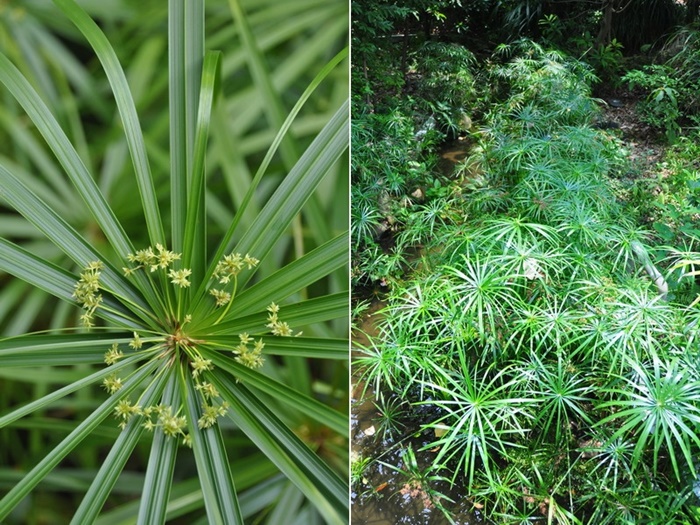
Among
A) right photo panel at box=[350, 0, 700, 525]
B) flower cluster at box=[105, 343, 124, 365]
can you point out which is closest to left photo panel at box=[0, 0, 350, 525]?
flower cluster at box=[105, 343, 124, 365]

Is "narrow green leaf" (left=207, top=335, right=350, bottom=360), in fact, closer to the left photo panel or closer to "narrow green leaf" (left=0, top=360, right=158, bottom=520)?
the left photo panel

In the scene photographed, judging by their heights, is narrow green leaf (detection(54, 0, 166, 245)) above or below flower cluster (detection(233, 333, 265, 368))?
above

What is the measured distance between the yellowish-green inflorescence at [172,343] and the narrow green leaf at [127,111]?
0.15 feet

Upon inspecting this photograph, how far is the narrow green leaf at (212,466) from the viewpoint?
2.68ft

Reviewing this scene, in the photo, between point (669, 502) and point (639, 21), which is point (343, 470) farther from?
point (639, 21)

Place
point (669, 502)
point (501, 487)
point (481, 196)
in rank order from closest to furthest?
point (669, 502), point (501, 487), point (481, 196)

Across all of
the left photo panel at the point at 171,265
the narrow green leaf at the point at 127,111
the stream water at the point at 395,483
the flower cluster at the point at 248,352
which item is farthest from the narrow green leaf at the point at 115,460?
the stream water at the point at 395,483

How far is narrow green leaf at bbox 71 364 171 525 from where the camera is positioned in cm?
80

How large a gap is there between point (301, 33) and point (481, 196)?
2005mm

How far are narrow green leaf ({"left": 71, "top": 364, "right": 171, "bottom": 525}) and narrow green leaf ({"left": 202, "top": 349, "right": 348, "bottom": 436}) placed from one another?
0.28 feet

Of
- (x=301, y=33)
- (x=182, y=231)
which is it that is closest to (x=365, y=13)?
(x=301, y=33)

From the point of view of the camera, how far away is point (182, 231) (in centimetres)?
83

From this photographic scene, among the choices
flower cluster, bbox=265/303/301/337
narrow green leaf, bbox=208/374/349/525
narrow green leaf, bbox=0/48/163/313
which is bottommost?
narrow green leaf, bbox=208/374/349/525

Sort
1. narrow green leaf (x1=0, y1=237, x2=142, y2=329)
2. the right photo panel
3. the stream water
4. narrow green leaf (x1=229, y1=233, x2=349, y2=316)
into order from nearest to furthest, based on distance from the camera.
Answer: narrow green leaf (x1=0, y1=237, x2=142, y2=329) < narrow green leaf (x1=229, y1=233, x2=349, y2=316) < the right photo panel < the stream water
